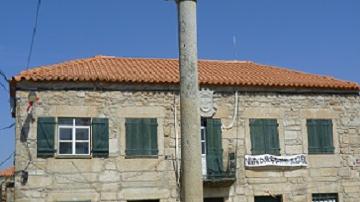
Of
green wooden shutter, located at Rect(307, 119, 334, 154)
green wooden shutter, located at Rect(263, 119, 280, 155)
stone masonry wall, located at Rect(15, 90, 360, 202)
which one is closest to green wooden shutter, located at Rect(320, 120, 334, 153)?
green wooden shutter, located at Rect(307, 119, 334, 154)

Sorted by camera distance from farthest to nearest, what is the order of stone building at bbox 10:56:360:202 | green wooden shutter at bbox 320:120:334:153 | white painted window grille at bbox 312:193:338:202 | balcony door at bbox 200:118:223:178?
green wooden shutter at bbox 320:120:334:153 < white painted window grille at bbox 312:193:338:202 < balcony door at bbox 200:118:223:178 < stone building at bbox 10:56:360:202

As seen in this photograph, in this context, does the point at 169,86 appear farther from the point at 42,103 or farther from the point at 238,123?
the point at 42,103

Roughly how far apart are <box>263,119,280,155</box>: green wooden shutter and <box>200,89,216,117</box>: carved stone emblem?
2.07 metres

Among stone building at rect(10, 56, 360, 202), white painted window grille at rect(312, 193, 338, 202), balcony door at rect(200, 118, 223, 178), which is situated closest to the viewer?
stone building at rect(10, 56, 360, 202)

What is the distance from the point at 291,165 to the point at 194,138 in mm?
11776

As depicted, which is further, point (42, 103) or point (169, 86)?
point (169, 86)

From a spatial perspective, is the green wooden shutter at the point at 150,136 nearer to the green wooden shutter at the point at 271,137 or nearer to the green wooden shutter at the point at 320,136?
the green wooden shutter at the point at 271,137

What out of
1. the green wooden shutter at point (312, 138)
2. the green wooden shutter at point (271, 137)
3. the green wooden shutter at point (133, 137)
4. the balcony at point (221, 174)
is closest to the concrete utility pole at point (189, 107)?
the green wooden shutter at point (133, 137)

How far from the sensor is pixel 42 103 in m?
16.9

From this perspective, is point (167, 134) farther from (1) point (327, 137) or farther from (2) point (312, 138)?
(1) point (327, 137)

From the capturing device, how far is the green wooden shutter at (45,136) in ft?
54.4

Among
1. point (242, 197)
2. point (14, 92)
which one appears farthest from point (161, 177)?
point (14, 92)

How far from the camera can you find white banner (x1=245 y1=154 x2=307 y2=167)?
61.0 feet

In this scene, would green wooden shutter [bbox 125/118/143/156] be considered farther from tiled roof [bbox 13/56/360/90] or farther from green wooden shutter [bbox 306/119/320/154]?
green wooden shutter [bbox 306/119/320/154]
